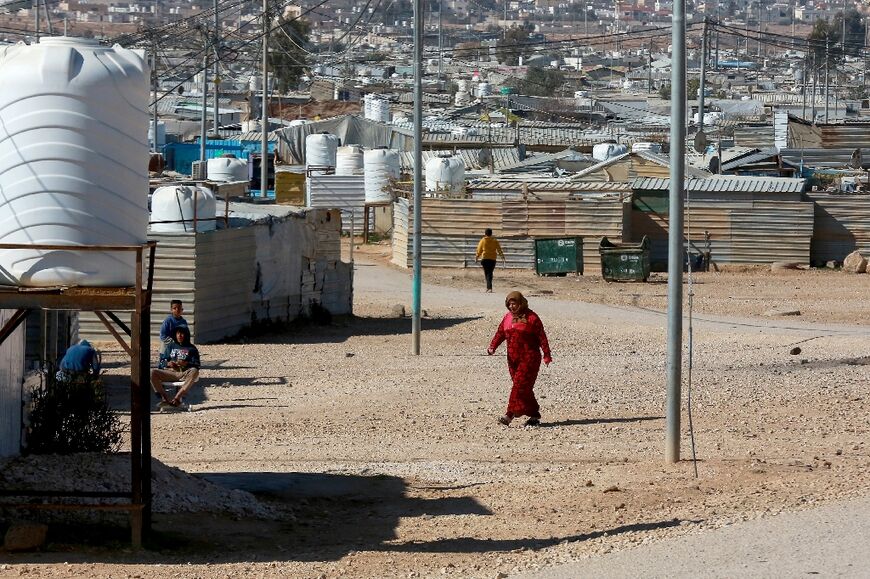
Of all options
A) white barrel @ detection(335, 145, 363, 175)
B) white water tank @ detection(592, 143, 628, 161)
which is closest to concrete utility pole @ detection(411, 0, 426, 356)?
white barrel @ detection(335, 145, 363, 175)

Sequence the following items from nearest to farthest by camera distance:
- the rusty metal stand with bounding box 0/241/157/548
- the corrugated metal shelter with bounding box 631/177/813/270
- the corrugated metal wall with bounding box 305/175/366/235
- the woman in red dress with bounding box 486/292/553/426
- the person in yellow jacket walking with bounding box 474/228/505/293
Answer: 1. the rusty metal stand with bounding box 0/241/157/548
2. the woman in red dress with bounding box 486/292/553/426
3. the person in yellow jacket walking with bounding box 474/228/505/293
4. the corrugated metal shelter with bounding box 631/177/813/270
5. the corrugated metal wall with bounding box 305/175/366/235

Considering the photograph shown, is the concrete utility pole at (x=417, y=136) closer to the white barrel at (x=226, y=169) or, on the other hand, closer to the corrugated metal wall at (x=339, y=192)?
the white barrel at (x=226, y=169)

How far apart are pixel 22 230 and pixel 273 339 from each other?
14586mm

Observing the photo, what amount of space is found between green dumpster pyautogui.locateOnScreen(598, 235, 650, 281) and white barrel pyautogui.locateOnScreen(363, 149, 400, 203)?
1020 cm

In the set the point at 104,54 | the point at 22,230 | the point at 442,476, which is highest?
the point at 104,54

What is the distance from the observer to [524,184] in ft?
119

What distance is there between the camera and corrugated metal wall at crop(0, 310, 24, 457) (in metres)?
10.6

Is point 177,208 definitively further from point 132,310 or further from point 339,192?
Answer: point 339,192

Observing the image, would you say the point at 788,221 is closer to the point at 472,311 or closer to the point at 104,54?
the point at 472,311

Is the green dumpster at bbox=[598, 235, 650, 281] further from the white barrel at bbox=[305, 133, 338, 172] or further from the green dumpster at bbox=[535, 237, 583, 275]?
the white barrel at bbox=[305, 133, 338, 172]

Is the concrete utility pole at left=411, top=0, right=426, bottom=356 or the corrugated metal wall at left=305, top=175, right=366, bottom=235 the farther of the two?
the corrugated metal wall at left=305, top=175, right=366, bottom=235

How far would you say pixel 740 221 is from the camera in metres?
35.7

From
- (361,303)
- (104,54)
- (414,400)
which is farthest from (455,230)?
(104,54)

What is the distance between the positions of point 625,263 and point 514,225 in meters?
3.72
